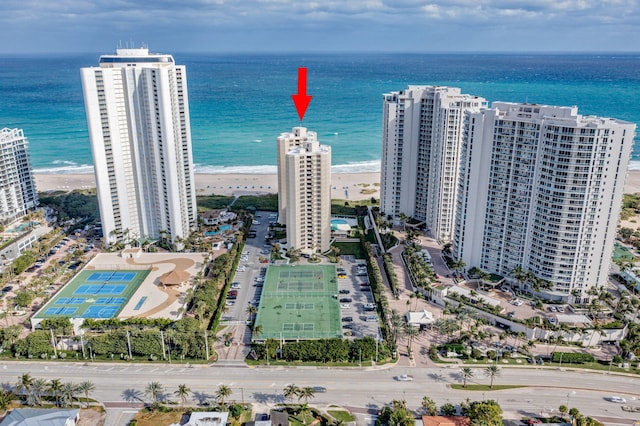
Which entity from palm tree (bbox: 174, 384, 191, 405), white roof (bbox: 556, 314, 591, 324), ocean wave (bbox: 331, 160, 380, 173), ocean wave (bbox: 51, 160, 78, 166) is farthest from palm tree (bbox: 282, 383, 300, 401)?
ocean wave (bbox: 51, 160, 78, 166)

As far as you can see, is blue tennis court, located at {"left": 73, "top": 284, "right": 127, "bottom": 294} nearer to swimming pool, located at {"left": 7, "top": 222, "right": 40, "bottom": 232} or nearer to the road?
the road

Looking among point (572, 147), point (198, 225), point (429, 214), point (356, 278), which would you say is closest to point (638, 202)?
point (429, 214)

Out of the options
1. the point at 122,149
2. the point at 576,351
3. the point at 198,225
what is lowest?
the point at 576,351

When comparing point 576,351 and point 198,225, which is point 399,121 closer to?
point 198,225

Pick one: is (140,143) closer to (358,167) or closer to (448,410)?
(448,410)

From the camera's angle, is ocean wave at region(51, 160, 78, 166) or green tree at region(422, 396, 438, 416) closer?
green tree at region(422, 396, 438, 416)

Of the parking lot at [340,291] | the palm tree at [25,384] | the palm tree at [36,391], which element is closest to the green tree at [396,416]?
the parking lot at [340,291]

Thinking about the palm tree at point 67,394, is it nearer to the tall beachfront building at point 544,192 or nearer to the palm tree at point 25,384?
the palm tree at point 25,384
